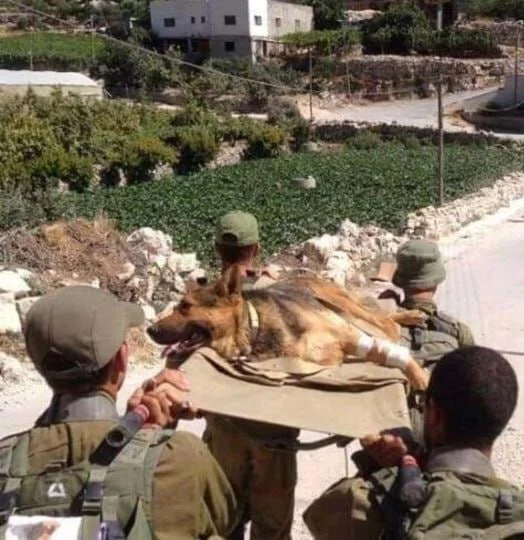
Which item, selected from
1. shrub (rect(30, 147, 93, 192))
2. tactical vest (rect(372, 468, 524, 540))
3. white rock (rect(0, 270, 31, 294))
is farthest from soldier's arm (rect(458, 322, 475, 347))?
shrub (rect(30, 147, 93, 192))

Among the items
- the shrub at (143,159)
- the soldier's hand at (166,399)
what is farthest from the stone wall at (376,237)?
the shrub at (143,159)

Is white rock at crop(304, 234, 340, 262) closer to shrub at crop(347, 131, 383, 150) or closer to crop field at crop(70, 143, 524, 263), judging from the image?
crop field at crop(70, 143, 524, 263)

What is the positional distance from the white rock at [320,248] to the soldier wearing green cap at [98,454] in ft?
34.5

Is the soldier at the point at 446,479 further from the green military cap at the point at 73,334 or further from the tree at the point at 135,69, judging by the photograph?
the tree at the point at 135,69

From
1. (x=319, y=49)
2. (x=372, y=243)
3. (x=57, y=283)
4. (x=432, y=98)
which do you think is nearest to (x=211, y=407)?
(x=57, y=283)

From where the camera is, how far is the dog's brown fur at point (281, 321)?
283 centimetres

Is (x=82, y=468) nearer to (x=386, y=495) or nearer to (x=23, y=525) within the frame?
(x=23, y=525)

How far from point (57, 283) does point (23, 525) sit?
7962mm

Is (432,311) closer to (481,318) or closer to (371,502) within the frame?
(371,502)

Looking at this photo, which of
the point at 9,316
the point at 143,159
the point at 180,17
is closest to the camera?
the point at 9,316

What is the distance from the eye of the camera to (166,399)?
2465 millimetres

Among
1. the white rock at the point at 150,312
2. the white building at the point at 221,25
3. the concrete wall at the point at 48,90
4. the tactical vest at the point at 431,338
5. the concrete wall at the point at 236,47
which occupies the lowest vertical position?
the white rock at the point at 150,312

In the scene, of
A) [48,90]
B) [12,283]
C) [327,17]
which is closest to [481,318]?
[12,283]

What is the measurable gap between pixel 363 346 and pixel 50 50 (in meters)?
59.1
